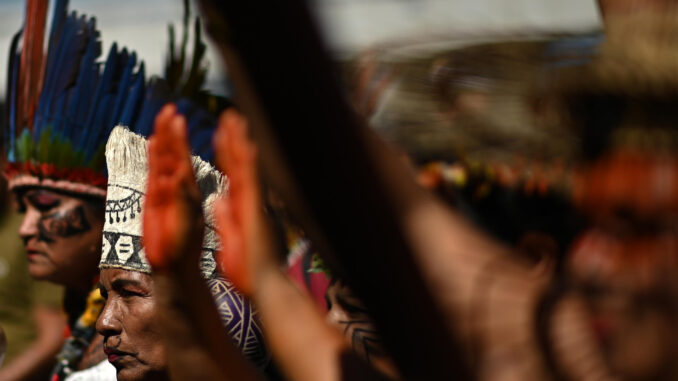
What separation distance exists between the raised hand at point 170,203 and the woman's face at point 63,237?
6.91 feet

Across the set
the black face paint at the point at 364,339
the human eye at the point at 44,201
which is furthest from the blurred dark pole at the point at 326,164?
the human eye at the point at 44,201

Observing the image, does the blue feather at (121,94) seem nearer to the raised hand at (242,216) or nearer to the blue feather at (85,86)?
the blue feather at (85,86)

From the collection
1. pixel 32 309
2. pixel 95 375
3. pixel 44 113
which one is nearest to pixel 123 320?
pixel 95 375

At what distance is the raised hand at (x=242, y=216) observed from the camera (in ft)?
4.38

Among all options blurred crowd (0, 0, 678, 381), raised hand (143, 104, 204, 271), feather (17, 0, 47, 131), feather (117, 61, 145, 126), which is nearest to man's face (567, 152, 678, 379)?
blurred crowd (0, 0, 678, 381)

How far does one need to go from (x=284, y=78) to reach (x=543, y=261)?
0.55 meters

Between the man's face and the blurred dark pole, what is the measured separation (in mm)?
223

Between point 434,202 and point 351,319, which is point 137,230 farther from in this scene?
point 434,202

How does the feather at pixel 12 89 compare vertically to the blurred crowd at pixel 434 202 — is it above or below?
above

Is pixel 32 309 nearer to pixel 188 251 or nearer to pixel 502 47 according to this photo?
pixel 188 251

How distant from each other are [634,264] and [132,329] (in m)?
1.65

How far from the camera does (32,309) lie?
14.8ft

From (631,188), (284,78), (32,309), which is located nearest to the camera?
(284,78)

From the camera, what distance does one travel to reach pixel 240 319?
233cm
